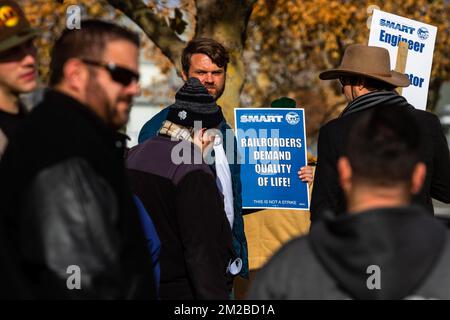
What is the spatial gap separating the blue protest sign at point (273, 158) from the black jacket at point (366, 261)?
3534mm

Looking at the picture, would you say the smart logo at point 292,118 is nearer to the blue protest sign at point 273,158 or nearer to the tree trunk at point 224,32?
the blue protest sign at point 273,158

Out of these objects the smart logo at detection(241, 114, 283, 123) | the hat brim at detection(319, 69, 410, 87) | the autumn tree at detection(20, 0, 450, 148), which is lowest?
the smart logo at detection(241, 114, 283, 123)

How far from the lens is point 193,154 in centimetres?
450

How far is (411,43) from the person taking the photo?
22.0ft

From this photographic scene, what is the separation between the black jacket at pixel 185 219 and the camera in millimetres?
4363

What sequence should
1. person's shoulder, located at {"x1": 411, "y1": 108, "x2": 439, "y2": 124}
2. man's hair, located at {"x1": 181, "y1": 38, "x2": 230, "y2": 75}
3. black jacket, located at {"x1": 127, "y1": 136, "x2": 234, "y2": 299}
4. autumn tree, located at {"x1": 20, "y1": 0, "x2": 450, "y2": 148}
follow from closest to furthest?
black jacket, located at {"x1": 127, "y1": 136, "x2": 234, "y2": 299} < person's shoulder, located at {"x1": 411, "y1": 108, "x2": 439, "y2": 124} < man's hair, located at {"x1": 181, "y1": 38, "x2": 230, "y2": 75} < autumn tree, located at {"x1": 20, "y1": 0, "x2": 450, "y2": 148}

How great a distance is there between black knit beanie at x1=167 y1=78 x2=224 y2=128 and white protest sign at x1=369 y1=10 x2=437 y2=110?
1950mm

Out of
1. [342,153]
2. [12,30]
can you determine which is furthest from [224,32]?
[12,30]

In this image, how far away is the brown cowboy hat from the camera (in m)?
5.23

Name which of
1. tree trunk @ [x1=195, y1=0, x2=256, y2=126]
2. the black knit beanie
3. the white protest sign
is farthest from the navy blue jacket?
tree trunk @ [x1=195, y1=0, x2=256, y2=126]

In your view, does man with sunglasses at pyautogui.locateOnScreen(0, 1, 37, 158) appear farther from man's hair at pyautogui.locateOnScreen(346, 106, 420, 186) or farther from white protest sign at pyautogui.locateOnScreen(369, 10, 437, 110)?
white protest sign at pyautogui.locateOnScreen(369, 10, 437, 110)

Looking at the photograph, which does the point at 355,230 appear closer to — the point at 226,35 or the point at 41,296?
the point at 41,296

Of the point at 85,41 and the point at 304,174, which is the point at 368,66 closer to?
the point at 304,174
